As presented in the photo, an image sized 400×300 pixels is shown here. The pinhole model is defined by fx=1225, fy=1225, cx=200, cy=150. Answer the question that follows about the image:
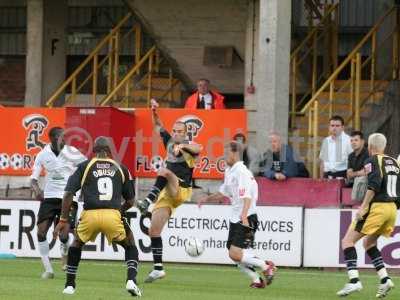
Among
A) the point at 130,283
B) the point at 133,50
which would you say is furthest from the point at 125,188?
the point at 133,50

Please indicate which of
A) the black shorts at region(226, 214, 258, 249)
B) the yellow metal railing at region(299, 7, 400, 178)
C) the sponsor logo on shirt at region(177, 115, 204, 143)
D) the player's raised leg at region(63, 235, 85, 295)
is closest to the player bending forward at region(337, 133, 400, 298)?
the black shorts at region(226, 214, 258, 249)

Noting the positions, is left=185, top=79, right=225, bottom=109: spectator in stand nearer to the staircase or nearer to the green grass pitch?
the staircase

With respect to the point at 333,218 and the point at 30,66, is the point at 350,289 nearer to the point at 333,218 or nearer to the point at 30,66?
the point at 333,218

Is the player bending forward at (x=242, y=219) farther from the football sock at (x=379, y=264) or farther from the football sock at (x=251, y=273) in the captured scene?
the football sock at (x=379, y=264)

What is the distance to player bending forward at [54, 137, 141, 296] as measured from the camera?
49.6 feet

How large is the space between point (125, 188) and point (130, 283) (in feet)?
4.14

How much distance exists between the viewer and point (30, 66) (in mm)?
30547

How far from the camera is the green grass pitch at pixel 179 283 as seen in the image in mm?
15664

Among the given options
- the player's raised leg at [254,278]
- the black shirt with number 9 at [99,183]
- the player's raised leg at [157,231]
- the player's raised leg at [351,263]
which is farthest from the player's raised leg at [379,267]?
the black shirt with number 9 at [99,183]

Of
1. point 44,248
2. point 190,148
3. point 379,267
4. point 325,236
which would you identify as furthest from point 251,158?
point 379,267

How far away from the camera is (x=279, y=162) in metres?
23.0

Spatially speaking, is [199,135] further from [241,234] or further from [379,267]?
[379,267]

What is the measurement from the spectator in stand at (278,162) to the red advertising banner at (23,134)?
17.4 feet

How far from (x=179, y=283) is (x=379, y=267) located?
3.26m
